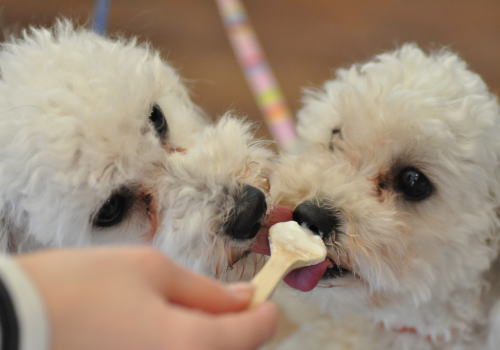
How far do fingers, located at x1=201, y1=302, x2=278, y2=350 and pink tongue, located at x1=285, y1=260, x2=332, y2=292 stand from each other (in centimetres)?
33

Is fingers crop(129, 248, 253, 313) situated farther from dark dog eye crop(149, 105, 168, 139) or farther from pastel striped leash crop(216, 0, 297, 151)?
pastel striped leash crop(216, 0, 297, 151)

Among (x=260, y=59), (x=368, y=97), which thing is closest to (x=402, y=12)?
(x=260, y=59)

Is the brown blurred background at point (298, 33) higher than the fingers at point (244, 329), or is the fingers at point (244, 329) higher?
the brown blurred background at point (298, 33)

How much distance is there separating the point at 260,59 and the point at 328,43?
10.5 inches

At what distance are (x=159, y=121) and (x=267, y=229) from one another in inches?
10.4

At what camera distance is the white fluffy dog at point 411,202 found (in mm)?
832

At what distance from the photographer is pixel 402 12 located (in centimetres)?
201

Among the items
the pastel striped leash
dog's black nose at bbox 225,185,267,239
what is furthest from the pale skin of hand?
the pastel striped leash

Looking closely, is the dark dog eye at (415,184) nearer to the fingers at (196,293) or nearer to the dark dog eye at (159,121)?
the dark dog eye at (159,121)

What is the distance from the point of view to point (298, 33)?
2006mm

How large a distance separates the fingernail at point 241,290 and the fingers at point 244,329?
0.05 ft

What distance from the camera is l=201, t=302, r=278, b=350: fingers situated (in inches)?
16.1

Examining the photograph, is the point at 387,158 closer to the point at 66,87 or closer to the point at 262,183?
the point at 262,183

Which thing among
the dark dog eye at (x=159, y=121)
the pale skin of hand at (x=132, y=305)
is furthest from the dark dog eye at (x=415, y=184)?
the pale skin of hand at (x=132, y=305)
